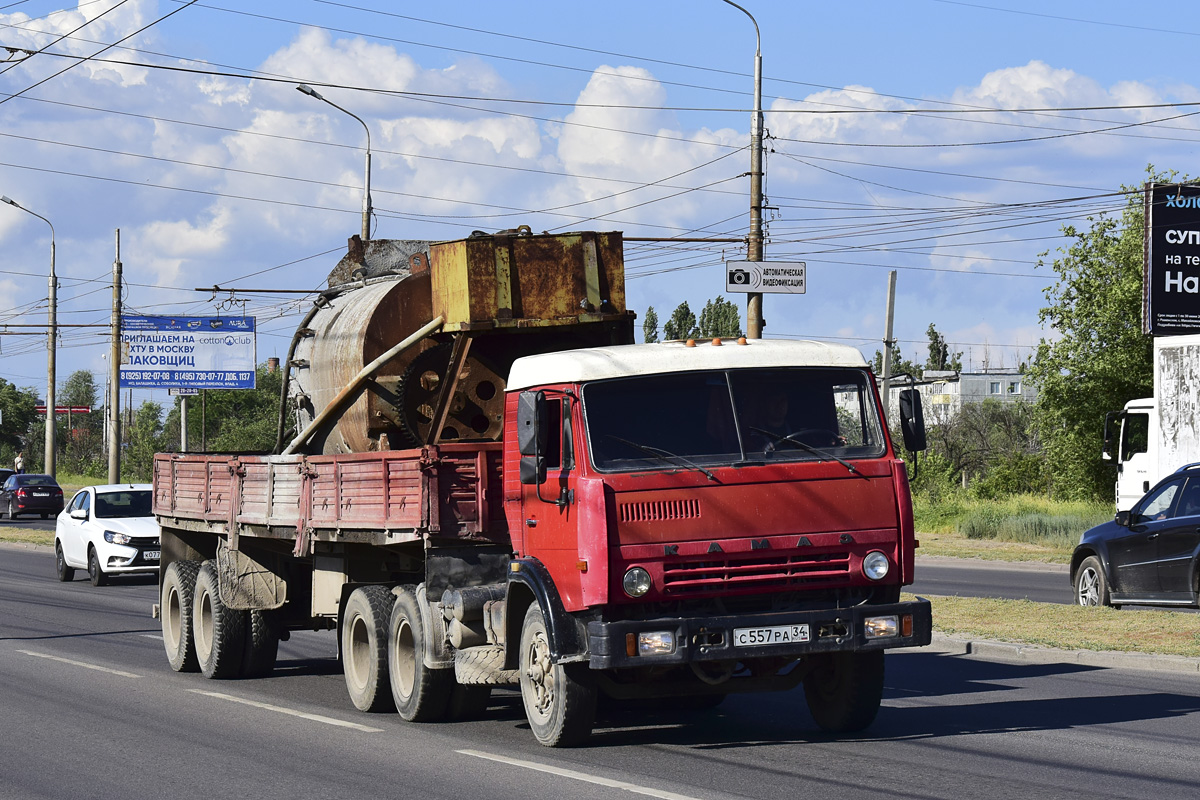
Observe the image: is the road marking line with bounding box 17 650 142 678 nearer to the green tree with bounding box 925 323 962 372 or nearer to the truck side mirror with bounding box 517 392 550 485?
the truck side mirror with bounding box 517 392 550 485

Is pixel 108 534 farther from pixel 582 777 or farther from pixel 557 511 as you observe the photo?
pixel 582 777

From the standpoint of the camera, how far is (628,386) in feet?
29.2

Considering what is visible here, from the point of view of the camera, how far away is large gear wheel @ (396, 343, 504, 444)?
11.9 m

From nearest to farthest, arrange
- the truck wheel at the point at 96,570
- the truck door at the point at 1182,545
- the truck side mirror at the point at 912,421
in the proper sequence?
the truck side mirror at the point at 912,421 < the truck door at the point at 1182,545 < the truck wheel at the point at 96,570

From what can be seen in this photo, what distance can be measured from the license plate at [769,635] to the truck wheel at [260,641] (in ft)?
21.5

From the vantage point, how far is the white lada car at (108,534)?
25.5 meters

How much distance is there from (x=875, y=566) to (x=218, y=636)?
705 cm

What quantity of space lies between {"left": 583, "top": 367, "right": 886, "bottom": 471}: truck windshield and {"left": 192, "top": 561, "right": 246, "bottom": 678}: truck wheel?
6.08 m

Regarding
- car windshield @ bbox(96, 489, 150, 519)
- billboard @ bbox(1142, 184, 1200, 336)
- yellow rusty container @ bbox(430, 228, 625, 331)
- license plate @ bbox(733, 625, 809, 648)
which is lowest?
car windshield @ bbox(96, 489, 150, 519)

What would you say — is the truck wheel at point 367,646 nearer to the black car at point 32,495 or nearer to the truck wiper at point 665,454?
the truck wiper at point 665,454

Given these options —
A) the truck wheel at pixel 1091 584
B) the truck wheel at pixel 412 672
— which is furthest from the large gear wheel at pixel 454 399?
the truck wheel at pixel 1091 584

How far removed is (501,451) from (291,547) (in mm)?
3490

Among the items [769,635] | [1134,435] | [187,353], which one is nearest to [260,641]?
[769,635]

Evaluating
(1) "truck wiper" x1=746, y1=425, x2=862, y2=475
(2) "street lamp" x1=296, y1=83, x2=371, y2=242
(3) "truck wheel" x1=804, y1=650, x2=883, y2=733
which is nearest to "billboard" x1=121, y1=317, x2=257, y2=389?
(2) "street lamp" x1=296, y1=83, x2=371, y2=242
